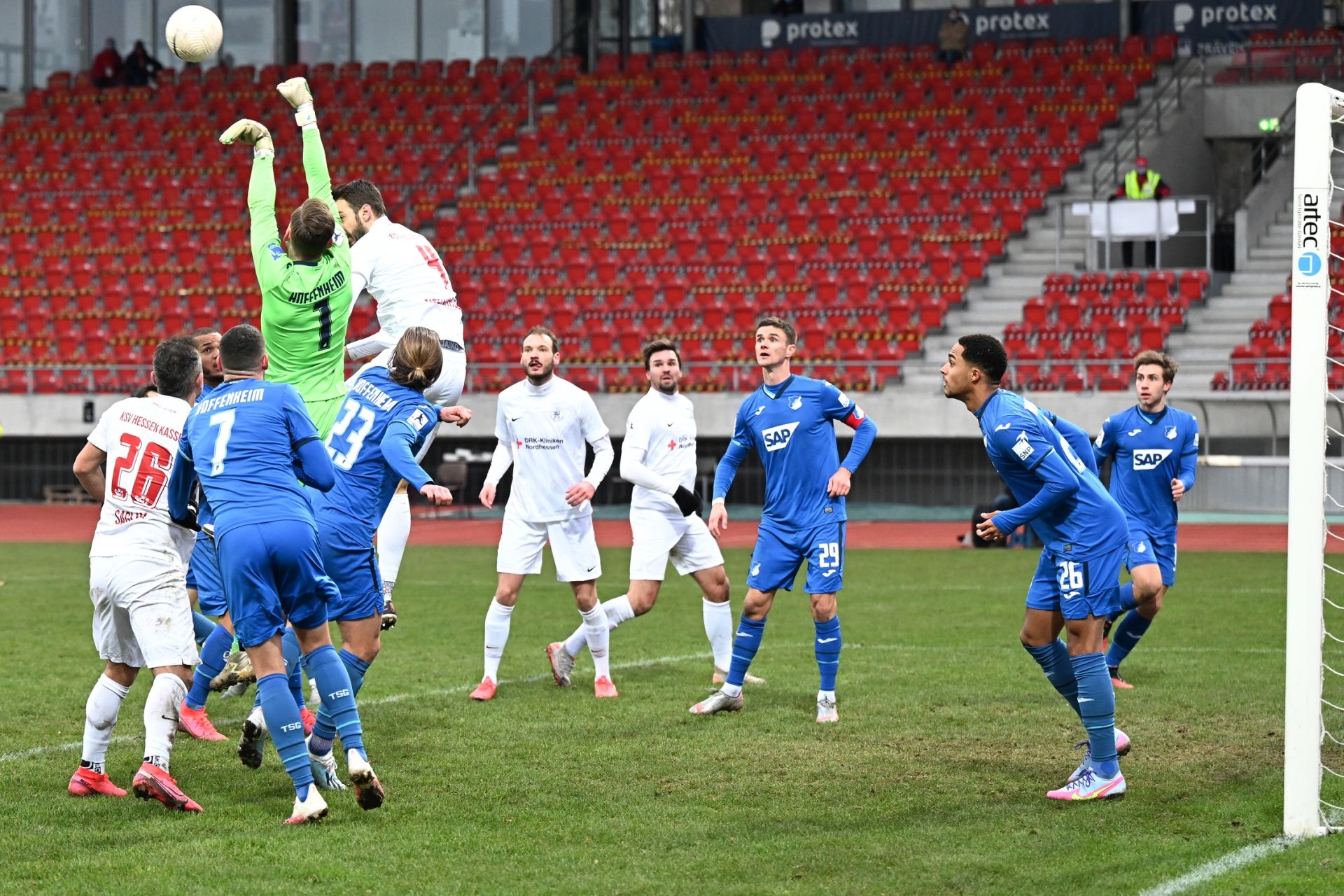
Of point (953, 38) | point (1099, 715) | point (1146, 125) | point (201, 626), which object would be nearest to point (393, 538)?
point (201, 626)

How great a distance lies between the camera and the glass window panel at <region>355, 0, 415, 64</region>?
119ft

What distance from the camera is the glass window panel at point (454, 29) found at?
35.7m

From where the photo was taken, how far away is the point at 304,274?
8.27 meters

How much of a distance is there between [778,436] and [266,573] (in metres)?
3.72

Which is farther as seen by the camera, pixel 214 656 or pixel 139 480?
pixel 214 656

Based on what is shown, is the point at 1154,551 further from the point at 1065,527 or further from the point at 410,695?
the point at 410,695

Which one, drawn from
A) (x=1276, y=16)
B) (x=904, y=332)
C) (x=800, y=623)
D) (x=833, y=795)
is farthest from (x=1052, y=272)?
(x=833, y=795)

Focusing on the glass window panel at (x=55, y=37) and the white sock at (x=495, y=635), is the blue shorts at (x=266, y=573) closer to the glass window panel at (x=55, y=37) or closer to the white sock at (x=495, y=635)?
the white sock at (x=495, y=635)

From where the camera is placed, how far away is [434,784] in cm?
741

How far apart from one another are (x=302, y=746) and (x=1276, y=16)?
28253 millimetres

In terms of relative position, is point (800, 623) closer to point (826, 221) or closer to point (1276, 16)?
point (826, 221)

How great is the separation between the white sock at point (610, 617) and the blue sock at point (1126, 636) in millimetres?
3077

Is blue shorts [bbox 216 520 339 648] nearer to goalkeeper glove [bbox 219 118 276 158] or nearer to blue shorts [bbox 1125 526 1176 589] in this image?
goalkeeper glove [bbox 219 118 276 158]

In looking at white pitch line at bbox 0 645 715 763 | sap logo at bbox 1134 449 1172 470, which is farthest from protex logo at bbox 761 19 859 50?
sap logo at bbox 1134 449 1172 470
